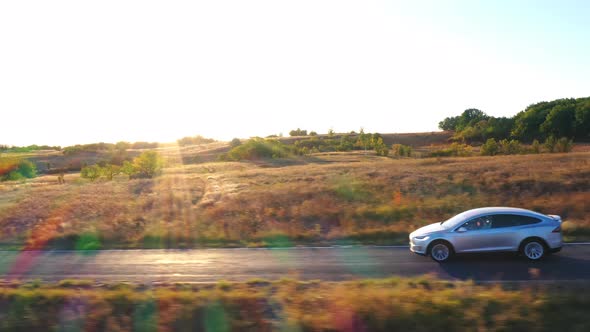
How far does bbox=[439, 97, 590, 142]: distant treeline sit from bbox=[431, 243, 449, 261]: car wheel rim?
59395 millimetres

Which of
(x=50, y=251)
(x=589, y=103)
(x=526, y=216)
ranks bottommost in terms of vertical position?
(x=50, y=251)

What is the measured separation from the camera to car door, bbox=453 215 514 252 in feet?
45.2

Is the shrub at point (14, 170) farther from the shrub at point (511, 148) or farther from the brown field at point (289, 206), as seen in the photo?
the shrub at point (511, 148)

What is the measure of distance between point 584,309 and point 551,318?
0.69 metres

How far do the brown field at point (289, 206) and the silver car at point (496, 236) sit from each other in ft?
12.3

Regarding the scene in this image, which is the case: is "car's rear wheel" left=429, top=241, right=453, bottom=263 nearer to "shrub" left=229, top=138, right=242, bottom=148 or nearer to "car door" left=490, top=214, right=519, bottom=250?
"car door" left=490, top=214, right=519, bottom=250

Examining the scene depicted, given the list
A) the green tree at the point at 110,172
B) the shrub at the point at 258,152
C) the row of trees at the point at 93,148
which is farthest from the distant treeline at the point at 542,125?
the row of trees at the point at 93,148

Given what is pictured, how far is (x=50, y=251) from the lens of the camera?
57.7 ft

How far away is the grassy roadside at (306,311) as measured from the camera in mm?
Result: 7090

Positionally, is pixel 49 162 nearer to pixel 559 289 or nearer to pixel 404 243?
pixel 404 243

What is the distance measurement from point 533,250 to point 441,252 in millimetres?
2235

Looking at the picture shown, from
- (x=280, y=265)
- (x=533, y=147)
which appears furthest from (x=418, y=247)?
(x=533, y=147)

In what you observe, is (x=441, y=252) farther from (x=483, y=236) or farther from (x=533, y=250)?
(x=533, y=250)

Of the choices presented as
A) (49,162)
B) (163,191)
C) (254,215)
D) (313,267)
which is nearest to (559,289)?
(313,267)
